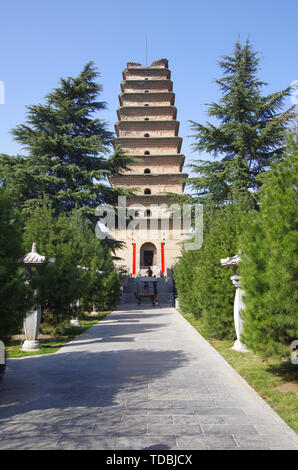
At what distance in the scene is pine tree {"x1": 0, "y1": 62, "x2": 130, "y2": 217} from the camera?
931 inches

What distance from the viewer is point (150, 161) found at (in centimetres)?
3866

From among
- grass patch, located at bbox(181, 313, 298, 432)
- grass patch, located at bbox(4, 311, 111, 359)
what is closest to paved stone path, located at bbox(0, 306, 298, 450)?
grass patch, located at bbox(181, 313, 298, 432)

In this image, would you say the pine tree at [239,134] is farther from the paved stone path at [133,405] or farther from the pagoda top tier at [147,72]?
the pagoda top tier at [147,72]

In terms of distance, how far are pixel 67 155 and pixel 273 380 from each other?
22.4 meters

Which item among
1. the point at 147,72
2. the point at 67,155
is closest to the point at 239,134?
the point at 67,155

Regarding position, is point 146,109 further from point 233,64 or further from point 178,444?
point 178,444

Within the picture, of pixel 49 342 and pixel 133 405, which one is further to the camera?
pixel 49 342

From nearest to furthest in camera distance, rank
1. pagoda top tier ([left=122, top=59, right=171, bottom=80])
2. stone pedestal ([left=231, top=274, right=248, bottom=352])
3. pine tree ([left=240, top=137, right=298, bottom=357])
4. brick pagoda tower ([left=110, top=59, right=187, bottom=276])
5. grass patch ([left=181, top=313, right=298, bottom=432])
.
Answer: grass patch ([left=181, top=313, right=298, bottom=432])
pine tree ([left=240, top=137, right=298, bottom=357])
stone pedestal ([left=231, top=274, right=248, bottom=352])
brick pagoda tower ([left=110, top=59, right=187, bottom=276])
pagoda top tier ([left=122, top=59, right=171, bottom=80])

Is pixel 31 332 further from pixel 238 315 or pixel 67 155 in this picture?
pixel 67 155

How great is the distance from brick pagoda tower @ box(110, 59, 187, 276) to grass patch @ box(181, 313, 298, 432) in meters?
27.9

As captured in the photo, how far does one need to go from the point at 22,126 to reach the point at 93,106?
522 centimetres

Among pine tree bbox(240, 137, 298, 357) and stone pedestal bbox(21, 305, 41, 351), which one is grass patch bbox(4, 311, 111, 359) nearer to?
stone pedestal bbox(21, 305, 41, 351)
